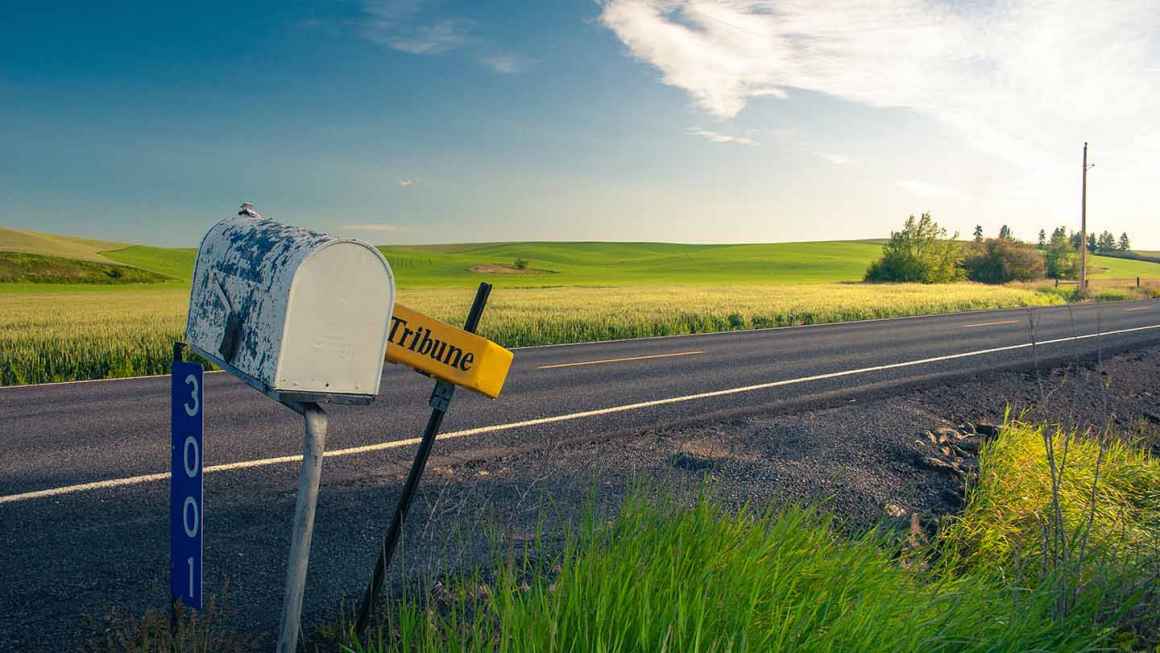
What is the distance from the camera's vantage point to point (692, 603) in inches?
81.8

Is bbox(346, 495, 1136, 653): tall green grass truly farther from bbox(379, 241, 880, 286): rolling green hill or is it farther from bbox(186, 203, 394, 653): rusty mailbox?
bbox(379, 241, 880, 286): rolling green hill

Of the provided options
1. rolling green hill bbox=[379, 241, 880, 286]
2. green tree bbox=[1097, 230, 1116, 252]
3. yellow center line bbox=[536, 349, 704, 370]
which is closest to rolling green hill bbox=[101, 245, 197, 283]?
rolling green hill bbox=[379, 241, 880, 286]

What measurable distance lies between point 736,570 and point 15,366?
11357 mm

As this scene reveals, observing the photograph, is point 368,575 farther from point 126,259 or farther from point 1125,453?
point 126,259

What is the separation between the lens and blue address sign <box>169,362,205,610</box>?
6.46 feet

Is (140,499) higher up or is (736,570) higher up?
(736,570)

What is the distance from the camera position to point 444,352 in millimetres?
2100

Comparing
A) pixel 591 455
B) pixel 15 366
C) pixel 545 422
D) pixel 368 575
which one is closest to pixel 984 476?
pixel 591 455

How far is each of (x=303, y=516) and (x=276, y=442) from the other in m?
4.16

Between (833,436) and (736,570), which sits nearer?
(736,570)

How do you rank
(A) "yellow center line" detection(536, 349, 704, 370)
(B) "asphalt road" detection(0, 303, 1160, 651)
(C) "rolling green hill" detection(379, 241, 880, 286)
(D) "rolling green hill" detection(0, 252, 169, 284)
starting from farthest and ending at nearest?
(C) "rolling green hill" detection(379, 241, 880, 286) → (D) "rolling green hill" detection(0, 252, 169, 284) → (A) "yellow center line" detection(536, 349, 704, 370) → (B) "asphalt road" detection(0, 303, 1160, 651)

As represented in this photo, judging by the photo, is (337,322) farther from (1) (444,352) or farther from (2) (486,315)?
(2) (486,315)

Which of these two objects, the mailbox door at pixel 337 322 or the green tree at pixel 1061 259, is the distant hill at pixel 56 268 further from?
the green tree at pixel 1061 259

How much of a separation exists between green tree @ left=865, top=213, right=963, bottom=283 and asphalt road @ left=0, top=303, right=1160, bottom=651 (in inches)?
1840
